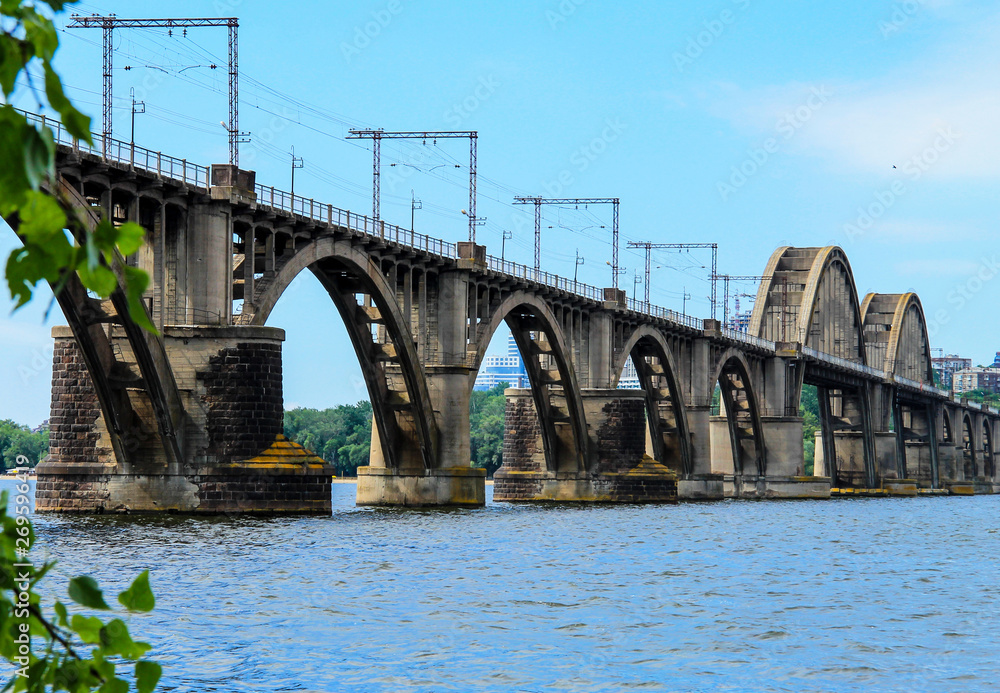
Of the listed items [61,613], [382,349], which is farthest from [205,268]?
[61,613]

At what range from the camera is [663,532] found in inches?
2317

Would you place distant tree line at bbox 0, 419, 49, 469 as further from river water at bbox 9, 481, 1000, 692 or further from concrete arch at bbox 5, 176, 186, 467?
river water at bbox 9, 481, 1000, 692

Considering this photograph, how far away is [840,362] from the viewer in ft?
484

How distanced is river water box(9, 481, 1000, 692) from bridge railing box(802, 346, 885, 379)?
279ft

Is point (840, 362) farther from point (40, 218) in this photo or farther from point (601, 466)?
point (40, 218)

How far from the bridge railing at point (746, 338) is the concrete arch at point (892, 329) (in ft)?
167

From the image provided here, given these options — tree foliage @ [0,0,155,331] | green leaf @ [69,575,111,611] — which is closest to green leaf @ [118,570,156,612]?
green leaf @ [69,575,111,611]

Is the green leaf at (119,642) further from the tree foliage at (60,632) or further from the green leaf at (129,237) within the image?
the green leaf at (129,237)

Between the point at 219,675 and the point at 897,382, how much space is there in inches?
6116

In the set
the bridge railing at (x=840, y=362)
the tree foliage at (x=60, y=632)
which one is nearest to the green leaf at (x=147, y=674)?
the tree foliage at (x=60, y=632)

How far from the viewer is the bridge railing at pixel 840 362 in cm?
13974

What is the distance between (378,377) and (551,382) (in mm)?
21007

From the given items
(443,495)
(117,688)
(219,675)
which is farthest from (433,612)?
(443,495)

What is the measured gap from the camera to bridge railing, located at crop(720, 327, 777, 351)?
Result: 124000 mm
